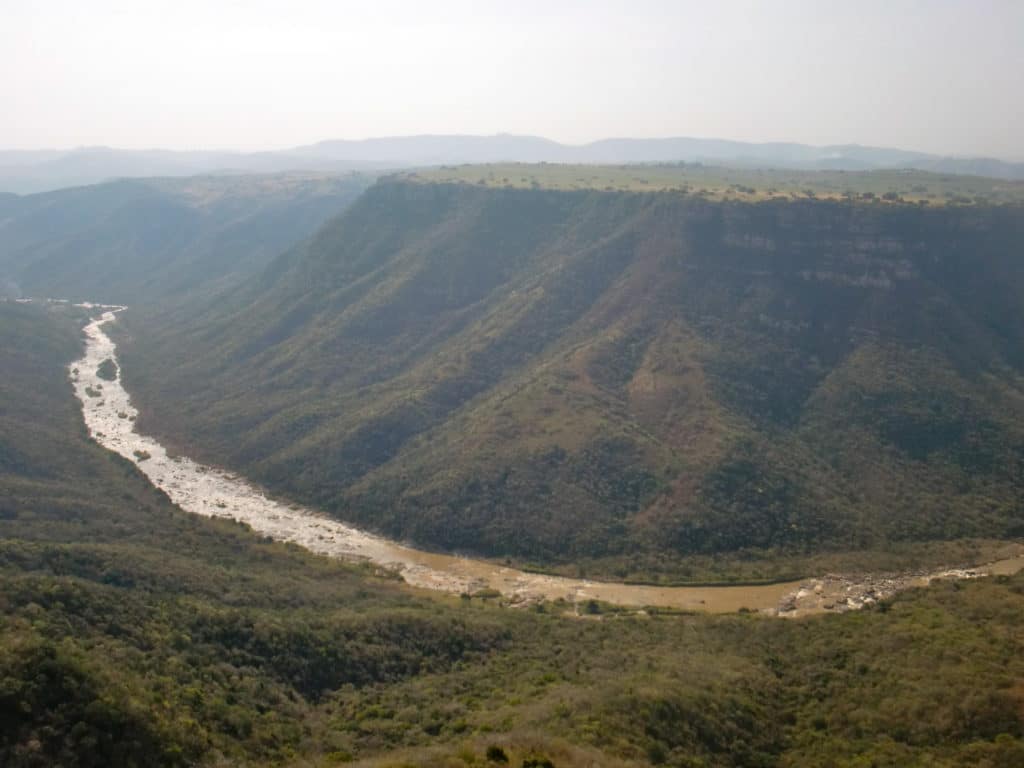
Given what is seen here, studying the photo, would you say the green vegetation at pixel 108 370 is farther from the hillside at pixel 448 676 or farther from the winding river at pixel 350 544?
the hillside at pixel 448 676

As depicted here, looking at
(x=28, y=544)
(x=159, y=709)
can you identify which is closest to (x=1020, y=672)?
(x=159, y=709)

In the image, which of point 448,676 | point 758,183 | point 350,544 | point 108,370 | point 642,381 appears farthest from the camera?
point 758,183

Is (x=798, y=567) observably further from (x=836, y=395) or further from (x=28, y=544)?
(x=28, y=544)

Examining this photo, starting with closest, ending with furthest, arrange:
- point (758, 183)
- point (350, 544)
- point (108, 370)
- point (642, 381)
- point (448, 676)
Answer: point (448, 676) → point (350, 544) → point (642, 381) → point (108, 370) → point (758, 183)

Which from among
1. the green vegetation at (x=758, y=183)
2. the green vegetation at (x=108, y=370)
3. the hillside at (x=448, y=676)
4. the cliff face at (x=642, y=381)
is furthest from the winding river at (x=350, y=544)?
the green vegetation at (x=758, y=183)

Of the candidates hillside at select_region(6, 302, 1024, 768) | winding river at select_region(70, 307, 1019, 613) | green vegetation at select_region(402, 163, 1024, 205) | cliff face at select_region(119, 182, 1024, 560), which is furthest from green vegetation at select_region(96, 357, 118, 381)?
hillside at select_region(6, 302, 1024, 768)

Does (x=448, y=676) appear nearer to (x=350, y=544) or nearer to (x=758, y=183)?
(x=350, y=544)

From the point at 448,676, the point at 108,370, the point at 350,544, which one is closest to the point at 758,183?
the point at 350,544
